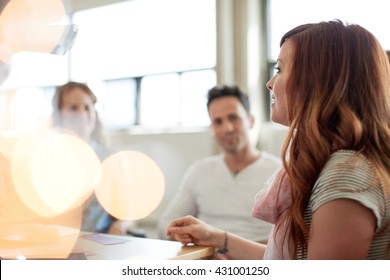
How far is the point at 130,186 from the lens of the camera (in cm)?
217

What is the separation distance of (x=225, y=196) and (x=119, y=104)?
1168mm

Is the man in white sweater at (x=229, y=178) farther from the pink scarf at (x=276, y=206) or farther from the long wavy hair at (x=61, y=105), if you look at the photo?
the pink scarf at (x=276, y=206)

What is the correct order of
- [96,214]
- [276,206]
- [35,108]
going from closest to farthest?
[276,206]
[96,214]
[35,108]

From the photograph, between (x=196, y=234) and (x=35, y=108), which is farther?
(x=35, y=108)

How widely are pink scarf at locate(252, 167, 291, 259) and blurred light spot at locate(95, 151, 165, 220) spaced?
3.79 feet

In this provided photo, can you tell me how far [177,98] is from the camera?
2.54 metres

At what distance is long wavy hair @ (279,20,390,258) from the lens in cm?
73

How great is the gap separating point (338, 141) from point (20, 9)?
38.1 inches

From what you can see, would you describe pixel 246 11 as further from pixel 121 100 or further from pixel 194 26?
pixel 121 100

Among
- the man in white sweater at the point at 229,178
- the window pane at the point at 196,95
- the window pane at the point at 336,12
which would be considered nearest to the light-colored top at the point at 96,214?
the man in white sweater at the point at 229,178

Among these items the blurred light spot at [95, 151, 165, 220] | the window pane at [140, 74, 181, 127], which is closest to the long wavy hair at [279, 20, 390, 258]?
the blurred light spot at [95, 151, 165, 220]

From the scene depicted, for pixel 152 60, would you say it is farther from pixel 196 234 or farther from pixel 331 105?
pixel 331 105

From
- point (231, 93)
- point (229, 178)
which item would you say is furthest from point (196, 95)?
point (229, 178)

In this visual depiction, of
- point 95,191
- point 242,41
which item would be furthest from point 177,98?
point 95,191
